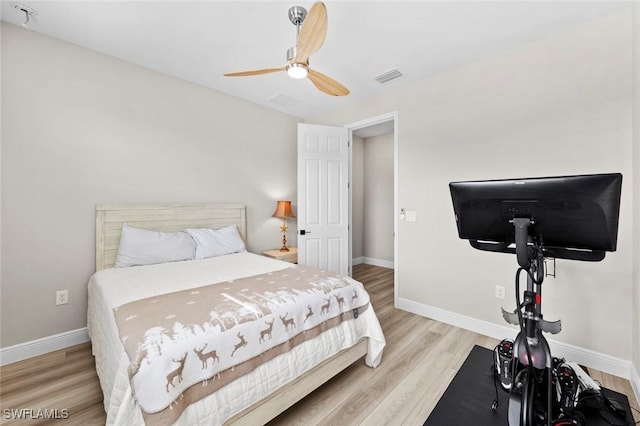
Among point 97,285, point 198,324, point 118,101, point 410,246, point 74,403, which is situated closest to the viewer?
point 198,324

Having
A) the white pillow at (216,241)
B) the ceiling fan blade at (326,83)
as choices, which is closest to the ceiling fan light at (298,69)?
the ceiling fan blade at (326,83)

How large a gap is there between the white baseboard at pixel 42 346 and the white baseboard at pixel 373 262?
4.04m

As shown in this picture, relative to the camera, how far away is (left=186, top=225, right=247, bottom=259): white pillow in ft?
9.61

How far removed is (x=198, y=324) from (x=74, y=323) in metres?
2.00

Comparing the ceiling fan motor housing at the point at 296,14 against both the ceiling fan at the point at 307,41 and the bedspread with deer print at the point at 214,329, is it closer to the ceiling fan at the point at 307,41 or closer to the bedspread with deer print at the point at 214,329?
the ceiling fan at the point at 307,41

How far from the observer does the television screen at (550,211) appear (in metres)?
0.88

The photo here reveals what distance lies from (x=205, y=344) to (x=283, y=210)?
262cm

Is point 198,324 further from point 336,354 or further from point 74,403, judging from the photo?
point 74,403

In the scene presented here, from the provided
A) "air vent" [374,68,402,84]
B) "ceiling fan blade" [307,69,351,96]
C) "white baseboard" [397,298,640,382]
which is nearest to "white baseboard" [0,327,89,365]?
"ceiling fan blade" [307,69,351,96]

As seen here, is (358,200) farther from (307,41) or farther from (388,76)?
(307,41)

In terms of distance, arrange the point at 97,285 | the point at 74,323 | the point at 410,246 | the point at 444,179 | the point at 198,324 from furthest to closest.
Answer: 1. the point at 410,246
2. the point at 444,179
3. the point at 74,323
4. the point at 97,285
5. the point at 198,324

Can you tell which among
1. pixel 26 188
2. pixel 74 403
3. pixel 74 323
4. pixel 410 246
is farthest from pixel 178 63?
pixel 410 246

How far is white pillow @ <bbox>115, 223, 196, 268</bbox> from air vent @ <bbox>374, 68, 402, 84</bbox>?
2.74m

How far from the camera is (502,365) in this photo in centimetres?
136
